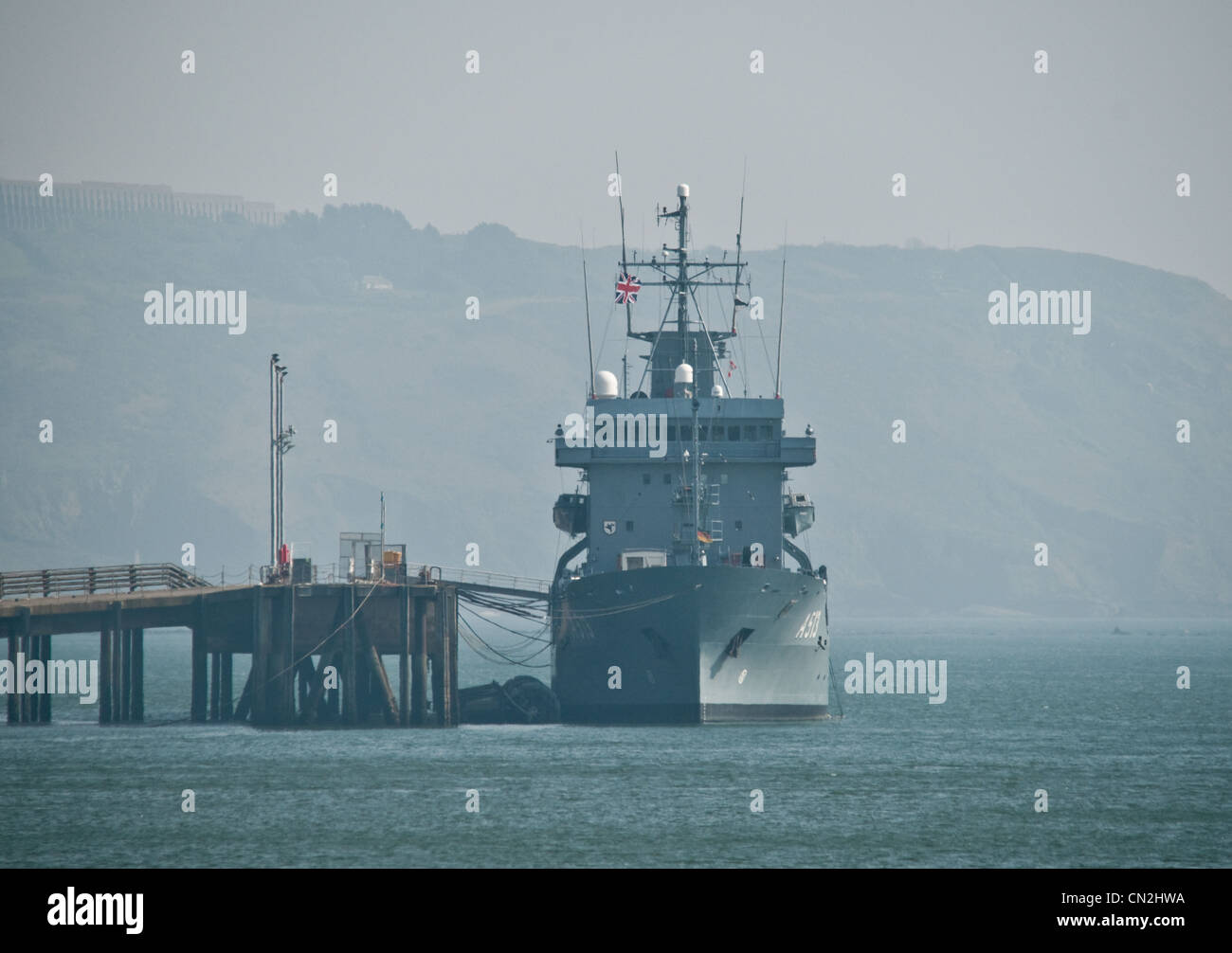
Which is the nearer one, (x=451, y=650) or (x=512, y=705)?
(x=451, y=650)

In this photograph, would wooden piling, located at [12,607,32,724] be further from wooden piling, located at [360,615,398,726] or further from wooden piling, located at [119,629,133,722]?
wooden piling, located at [360,615,398,726]

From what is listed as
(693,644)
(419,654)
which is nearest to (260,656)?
(419,654)

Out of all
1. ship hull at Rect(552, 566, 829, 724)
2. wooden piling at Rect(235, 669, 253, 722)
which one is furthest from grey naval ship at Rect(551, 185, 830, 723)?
wooden piling at Rect(235, 669, 253, 722)

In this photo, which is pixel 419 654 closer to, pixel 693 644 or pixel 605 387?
pixel 693 644

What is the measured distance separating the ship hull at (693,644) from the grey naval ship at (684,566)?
0.05m

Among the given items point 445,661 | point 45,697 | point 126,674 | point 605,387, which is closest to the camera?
point 445,661

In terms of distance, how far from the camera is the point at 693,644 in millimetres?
59906

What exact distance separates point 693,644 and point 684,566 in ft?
8.03

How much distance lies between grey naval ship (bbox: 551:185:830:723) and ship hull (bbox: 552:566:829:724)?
0.05 m

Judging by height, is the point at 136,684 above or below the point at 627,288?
below

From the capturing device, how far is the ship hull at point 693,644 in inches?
2352
